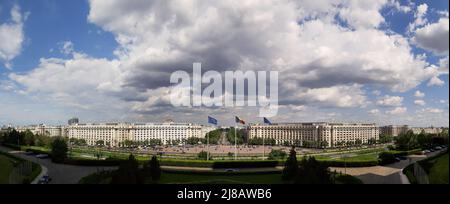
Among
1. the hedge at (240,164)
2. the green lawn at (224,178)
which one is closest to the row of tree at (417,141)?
the hedge at (240,164)

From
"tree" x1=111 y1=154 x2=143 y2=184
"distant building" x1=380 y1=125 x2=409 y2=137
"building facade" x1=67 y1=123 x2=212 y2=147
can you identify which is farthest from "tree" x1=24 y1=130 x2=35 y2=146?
"distant building" x1=380 y1=125 x2=409 y2=137

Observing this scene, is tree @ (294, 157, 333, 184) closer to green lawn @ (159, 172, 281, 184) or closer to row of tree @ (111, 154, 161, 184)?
green lawn @ (159, 172, 281, 184)

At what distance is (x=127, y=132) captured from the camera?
108m

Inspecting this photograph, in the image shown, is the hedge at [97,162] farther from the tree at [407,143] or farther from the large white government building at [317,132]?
the large white government building at [317,132]

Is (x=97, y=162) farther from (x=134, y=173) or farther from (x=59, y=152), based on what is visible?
(x=134, y=173)

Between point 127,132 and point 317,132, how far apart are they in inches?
2301

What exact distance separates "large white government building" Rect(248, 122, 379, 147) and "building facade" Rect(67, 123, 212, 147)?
996 inches

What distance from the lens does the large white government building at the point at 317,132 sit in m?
97.1

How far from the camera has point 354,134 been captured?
106m
